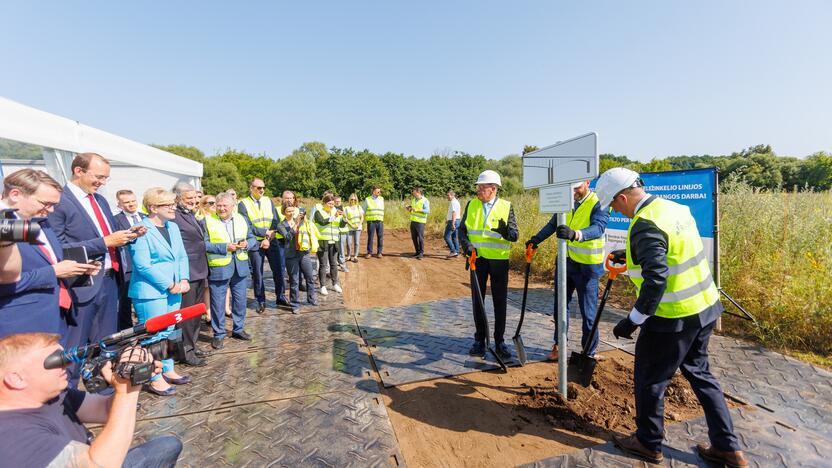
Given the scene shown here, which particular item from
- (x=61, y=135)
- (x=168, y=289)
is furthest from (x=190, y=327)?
(x=61, y=135)

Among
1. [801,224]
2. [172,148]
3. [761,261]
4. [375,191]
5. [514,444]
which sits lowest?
[514,444]

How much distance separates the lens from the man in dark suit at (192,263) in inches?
170

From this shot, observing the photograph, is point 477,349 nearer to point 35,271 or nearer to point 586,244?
point 586,244

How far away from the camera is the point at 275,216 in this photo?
6.39 metres

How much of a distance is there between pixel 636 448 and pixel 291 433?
270 cm

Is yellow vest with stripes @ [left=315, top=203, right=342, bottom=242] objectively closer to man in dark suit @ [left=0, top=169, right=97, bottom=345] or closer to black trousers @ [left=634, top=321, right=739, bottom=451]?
man in dark suit @ [left=0, top=169, right=97, bottom=345]

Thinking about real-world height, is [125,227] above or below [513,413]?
above

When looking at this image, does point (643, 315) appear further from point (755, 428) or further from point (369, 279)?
point (369, 279)

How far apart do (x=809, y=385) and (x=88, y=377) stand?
5.65m

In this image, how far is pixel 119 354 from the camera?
1.65 meters

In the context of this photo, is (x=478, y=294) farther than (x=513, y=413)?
Yes

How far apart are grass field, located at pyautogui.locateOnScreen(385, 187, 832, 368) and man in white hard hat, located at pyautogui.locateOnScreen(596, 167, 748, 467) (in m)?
2.70

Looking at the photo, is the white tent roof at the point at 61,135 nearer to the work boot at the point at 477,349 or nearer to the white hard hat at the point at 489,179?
the white hard hat at the point at 489,179

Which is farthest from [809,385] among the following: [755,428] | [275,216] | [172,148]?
[172,148]
